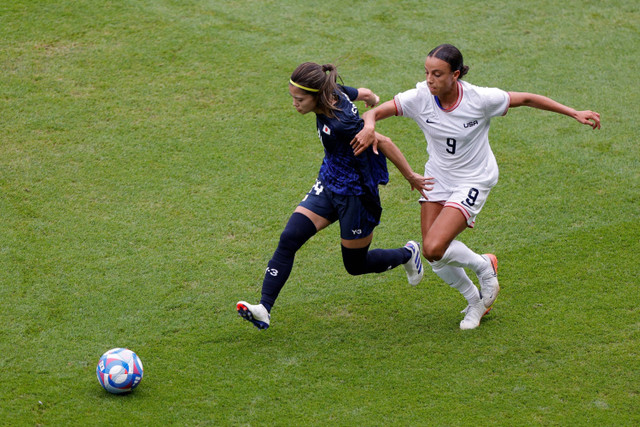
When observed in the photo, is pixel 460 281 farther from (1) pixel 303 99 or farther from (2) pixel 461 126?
(1) pixel 303 99

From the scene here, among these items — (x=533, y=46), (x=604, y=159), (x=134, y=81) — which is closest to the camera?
(x=604, y=159)

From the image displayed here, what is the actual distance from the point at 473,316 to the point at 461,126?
1.52 metres

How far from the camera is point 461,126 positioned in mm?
5723

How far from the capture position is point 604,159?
27.6 ft

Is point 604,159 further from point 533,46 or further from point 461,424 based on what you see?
point 461,424

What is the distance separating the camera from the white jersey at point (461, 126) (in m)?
5.70

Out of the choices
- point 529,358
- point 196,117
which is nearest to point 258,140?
point 196,117

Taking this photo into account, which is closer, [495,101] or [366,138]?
[366,138]

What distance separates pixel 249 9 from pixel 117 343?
7.16 meters

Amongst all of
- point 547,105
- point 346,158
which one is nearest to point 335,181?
point 346,158

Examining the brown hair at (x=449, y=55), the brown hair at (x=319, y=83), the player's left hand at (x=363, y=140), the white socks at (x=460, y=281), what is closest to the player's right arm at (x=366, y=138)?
the player's left hand at (x=363, y=140)

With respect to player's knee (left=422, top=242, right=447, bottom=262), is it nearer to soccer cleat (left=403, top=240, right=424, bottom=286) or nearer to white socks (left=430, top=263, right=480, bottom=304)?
white socks (left=430, top=263, right=480, bottom=304)

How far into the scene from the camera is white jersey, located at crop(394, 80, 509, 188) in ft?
18.7

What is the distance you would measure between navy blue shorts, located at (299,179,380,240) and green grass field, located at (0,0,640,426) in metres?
0.87
